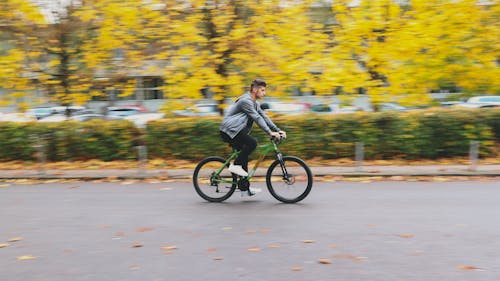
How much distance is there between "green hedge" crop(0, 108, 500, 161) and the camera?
10.9 m

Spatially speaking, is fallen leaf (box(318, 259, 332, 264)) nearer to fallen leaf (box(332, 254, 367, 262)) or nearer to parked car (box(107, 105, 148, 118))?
fallen leaf (box(332, 254, 367, 262))

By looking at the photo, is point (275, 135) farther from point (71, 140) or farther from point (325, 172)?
point (71, 140)

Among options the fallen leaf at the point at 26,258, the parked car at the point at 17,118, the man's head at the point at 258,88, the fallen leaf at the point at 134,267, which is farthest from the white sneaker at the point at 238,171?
the parked car at the point at 17,118

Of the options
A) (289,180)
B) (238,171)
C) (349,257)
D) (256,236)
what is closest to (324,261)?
(349,257)

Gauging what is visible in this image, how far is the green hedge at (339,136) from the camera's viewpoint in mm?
10867

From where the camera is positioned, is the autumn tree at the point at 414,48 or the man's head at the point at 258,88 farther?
the autumn tree at the point at 414,48

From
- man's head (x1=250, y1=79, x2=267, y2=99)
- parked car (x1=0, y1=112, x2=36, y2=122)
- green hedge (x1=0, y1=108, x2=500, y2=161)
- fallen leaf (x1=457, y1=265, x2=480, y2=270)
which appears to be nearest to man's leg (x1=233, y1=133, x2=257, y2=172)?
man's head (x1=250, y1=79, x2=267, y2=99)

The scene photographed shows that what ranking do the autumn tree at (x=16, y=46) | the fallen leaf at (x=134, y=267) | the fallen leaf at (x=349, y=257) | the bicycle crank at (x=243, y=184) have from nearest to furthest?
the fallen leaf at (x=134, y=267), the fallen leaf at (x=349, y=257), the bicycle crank at (x=243, y=184), the autumn tree at (x=16, y=46)

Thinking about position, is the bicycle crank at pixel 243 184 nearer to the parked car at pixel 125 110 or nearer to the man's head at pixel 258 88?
the man's head at pixel 258 88

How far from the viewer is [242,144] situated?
6.98 meters

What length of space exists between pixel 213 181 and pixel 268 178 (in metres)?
0.88

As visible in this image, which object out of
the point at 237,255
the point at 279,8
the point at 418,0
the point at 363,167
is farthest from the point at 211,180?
the point at 418,0

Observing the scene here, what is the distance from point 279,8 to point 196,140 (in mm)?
3997

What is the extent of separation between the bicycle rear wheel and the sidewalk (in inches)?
98.5
